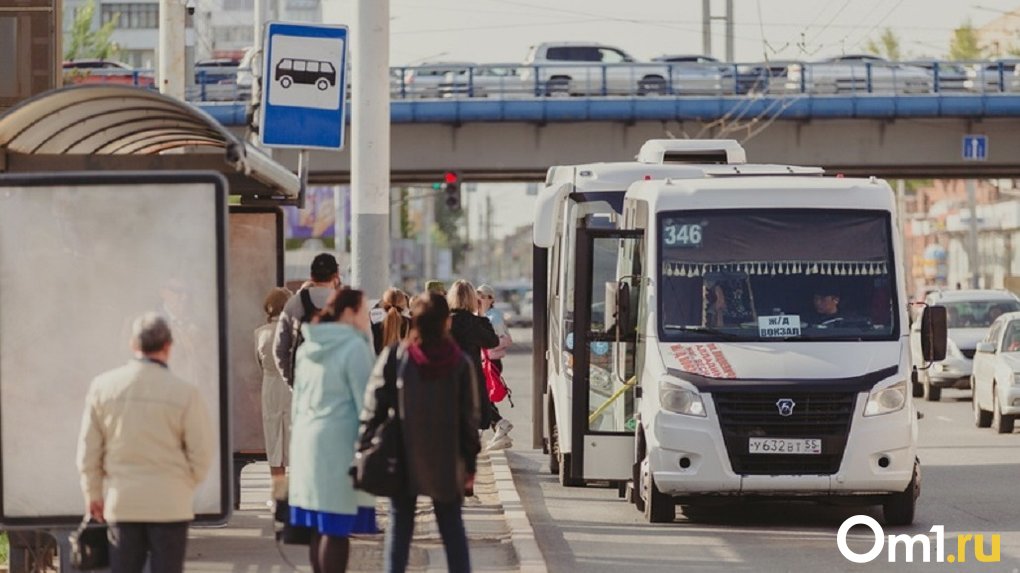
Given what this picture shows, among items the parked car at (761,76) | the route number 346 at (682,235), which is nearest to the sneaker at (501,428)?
the route number 346 at (682,235)

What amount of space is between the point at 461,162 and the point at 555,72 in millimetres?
3227

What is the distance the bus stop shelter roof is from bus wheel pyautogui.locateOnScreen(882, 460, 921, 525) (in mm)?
4802

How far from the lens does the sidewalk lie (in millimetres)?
12898

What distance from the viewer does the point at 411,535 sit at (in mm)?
10125

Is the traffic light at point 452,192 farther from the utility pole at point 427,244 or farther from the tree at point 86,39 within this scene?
the utility pole at point 427,244

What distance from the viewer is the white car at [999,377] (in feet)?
86.0

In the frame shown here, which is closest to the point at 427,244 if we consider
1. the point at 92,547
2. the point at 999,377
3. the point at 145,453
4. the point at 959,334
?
the point at 959,334

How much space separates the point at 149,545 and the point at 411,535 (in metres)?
1.45

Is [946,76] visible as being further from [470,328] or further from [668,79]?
[470,328]

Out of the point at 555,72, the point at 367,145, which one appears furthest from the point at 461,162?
the point at 367,145

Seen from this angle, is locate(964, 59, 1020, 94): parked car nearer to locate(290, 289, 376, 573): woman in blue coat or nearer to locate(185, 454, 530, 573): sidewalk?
locate(185, 454, 530, 573): sidewalk

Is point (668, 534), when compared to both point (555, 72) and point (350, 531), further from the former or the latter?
point (555, 72)

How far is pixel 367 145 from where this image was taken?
1596 centimetres

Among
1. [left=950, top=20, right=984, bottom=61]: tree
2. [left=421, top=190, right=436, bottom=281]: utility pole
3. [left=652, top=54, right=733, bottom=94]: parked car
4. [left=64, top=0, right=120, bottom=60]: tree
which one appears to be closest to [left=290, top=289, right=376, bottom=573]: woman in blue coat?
[left=652, top=54, right=733, bottom=94]: parked car
